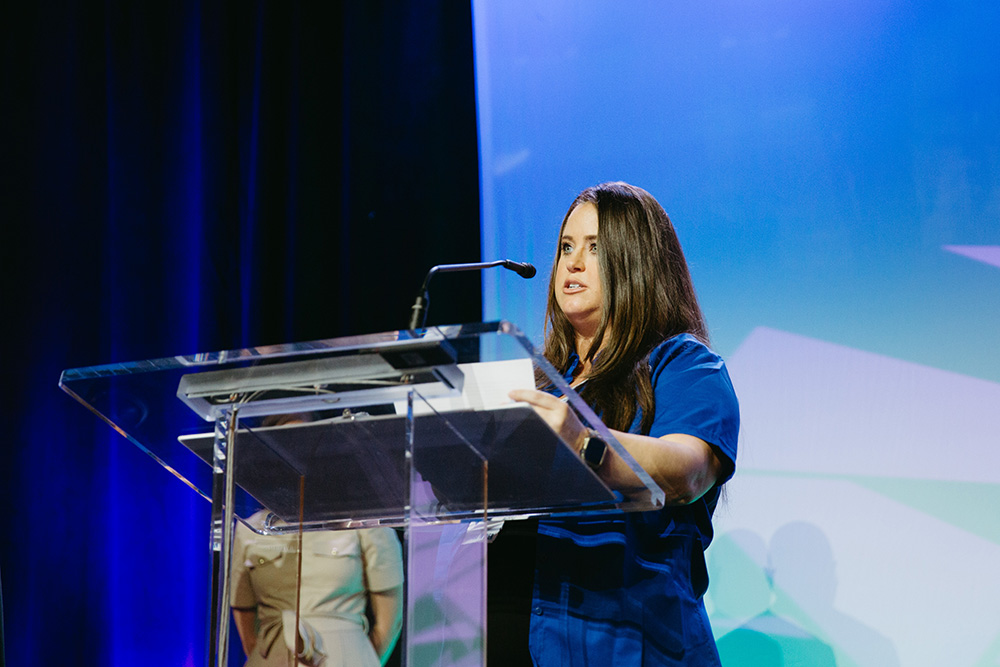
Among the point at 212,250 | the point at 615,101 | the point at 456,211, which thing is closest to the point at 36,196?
the point at 212,250

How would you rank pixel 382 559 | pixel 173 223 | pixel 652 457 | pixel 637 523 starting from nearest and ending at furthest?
pixel 382 559
pixel 652 457
pixel 637 523
pixel 173 223

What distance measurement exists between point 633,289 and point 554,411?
2.70 feet

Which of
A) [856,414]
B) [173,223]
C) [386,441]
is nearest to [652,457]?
[386,441]

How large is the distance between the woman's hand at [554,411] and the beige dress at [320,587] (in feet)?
0.74

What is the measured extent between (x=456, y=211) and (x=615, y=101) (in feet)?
1.87

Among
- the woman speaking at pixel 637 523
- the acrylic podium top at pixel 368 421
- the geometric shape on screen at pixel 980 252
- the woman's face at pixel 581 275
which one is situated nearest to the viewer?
the acrylic podium top at pixel 368 421

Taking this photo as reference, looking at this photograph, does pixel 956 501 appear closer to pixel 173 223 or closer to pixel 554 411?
pixel 554 411

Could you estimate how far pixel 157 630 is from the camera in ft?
9.30

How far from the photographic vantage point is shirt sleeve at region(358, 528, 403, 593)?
1206 mm

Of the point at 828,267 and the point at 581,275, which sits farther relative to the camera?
the point at 828,267

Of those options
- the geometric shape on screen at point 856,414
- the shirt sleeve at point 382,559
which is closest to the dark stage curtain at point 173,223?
the geometric shape on screen at point 856,414

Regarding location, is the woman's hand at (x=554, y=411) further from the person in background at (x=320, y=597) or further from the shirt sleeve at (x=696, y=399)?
the shirt sleeve at (x=696, y=399)

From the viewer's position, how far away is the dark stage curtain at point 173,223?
275 cm

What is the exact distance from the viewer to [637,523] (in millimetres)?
1702
